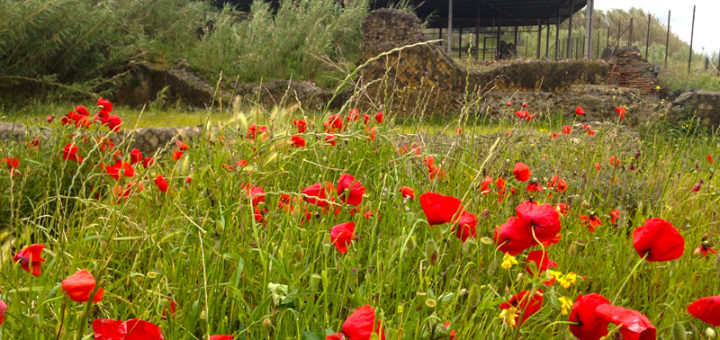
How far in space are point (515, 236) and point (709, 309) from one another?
1.07 feet

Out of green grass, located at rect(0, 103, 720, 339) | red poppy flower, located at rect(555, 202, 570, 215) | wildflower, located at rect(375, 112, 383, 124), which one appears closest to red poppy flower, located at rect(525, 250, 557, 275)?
green grass, located at rect(0, 103, 720, 339)

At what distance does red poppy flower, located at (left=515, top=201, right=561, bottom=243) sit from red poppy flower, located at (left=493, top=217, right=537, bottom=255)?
0.01 metres

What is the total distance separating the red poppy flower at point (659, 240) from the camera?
91 cm

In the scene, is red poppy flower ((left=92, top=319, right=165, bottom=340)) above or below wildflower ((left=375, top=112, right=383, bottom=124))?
below

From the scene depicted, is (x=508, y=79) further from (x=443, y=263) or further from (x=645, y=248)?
(x=645, y=248)

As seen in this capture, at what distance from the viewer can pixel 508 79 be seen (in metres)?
8.73

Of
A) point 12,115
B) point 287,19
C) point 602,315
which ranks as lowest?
point 12,115

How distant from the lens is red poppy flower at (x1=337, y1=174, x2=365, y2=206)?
1275 mm

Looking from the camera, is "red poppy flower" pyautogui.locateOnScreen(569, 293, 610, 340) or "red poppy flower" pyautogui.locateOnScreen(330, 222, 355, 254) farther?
"red poppy flower" pyautogui.locateOnScreen(330, 222, 355, 254)

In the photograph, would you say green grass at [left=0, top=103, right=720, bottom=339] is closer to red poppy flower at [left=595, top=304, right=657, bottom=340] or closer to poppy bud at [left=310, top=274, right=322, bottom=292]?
poppy bud at [left=310, top=274, right=322, bottom=292]

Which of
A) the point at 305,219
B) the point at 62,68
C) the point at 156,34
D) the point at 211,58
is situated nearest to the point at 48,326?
the point at 305,219

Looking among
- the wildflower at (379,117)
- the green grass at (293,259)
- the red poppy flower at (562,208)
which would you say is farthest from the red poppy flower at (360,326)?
the wildflower at (379,117)

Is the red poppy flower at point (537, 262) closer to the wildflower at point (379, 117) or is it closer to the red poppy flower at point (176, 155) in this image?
the red poppy flower at point (176, 155)

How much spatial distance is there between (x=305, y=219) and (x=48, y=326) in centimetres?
71
